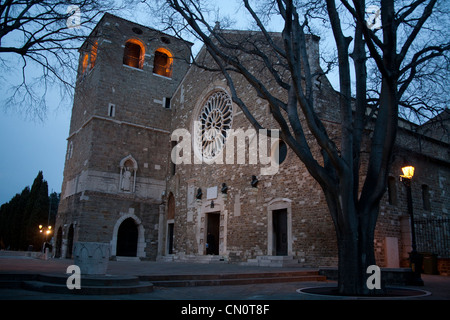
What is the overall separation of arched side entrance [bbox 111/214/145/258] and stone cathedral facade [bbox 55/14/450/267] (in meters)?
0.06

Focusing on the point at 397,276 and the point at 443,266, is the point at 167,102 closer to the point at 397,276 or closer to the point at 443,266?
the point at 443,266

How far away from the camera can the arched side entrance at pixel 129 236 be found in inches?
822

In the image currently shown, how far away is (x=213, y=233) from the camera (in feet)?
60.9

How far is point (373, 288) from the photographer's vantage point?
6633 millimetres

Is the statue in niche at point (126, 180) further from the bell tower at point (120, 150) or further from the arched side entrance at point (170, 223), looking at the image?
the arched side entrance at point (170, 223)

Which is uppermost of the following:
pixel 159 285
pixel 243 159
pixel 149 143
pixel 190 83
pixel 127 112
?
pixel 190 83

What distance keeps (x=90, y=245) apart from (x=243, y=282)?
369cm

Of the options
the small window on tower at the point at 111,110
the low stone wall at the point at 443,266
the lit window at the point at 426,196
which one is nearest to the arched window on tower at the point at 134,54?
the small window on tower at the point at 111,110

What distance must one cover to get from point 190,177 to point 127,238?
17.2ft

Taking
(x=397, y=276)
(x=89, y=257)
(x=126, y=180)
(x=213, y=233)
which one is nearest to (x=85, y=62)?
(x=126, y=180)

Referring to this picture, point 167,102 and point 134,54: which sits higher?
point 134,54


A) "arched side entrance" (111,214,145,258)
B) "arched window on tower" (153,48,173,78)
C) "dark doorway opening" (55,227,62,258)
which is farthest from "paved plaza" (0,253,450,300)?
"arched window on tower" (153,48,173,78)
